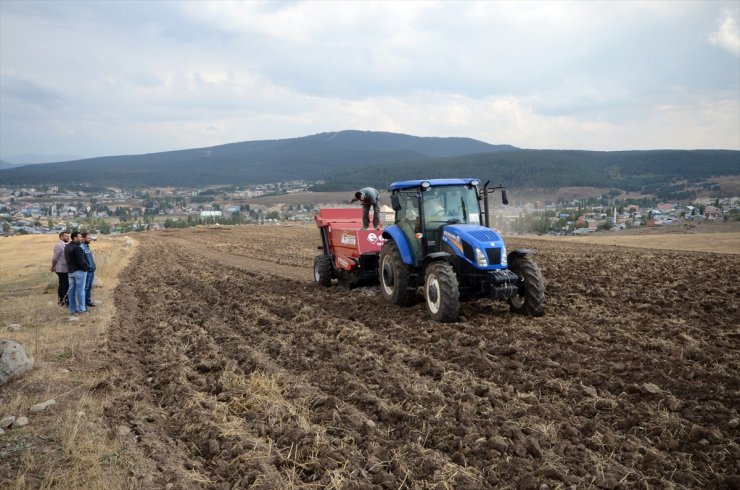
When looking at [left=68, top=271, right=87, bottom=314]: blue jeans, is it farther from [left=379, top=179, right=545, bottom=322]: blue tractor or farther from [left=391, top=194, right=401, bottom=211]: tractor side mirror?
[left=391, top=194, right=401, bottom=211]: tractor side mirror

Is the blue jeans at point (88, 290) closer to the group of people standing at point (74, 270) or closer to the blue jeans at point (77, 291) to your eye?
the group of people standing at point (74, 270)

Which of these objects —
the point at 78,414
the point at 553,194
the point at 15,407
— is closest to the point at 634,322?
the point at 78,414

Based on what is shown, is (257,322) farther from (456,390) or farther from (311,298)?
(456,390)

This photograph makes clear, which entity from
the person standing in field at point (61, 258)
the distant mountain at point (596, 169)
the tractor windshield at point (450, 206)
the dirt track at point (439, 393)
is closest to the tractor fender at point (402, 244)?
the tractor windshield at point (450, 206)

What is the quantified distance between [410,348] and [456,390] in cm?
173

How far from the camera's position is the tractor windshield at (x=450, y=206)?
9491 millimetres

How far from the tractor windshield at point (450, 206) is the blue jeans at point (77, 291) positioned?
7.10 meters

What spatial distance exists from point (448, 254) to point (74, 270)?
7513mm

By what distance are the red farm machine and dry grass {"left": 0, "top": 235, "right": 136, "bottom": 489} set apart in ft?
16.0

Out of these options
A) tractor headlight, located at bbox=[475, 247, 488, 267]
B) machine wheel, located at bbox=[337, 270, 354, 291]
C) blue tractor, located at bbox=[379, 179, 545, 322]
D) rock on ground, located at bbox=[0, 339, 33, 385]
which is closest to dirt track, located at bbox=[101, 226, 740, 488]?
blue tractor, located at bbox=[379, 179, 545, 322]

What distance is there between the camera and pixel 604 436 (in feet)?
14.6

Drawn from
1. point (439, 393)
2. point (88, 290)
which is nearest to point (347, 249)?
point (88, 290)

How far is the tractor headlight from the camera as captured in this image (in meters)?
8.45

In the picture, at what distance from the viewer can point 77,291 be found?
434 inches
